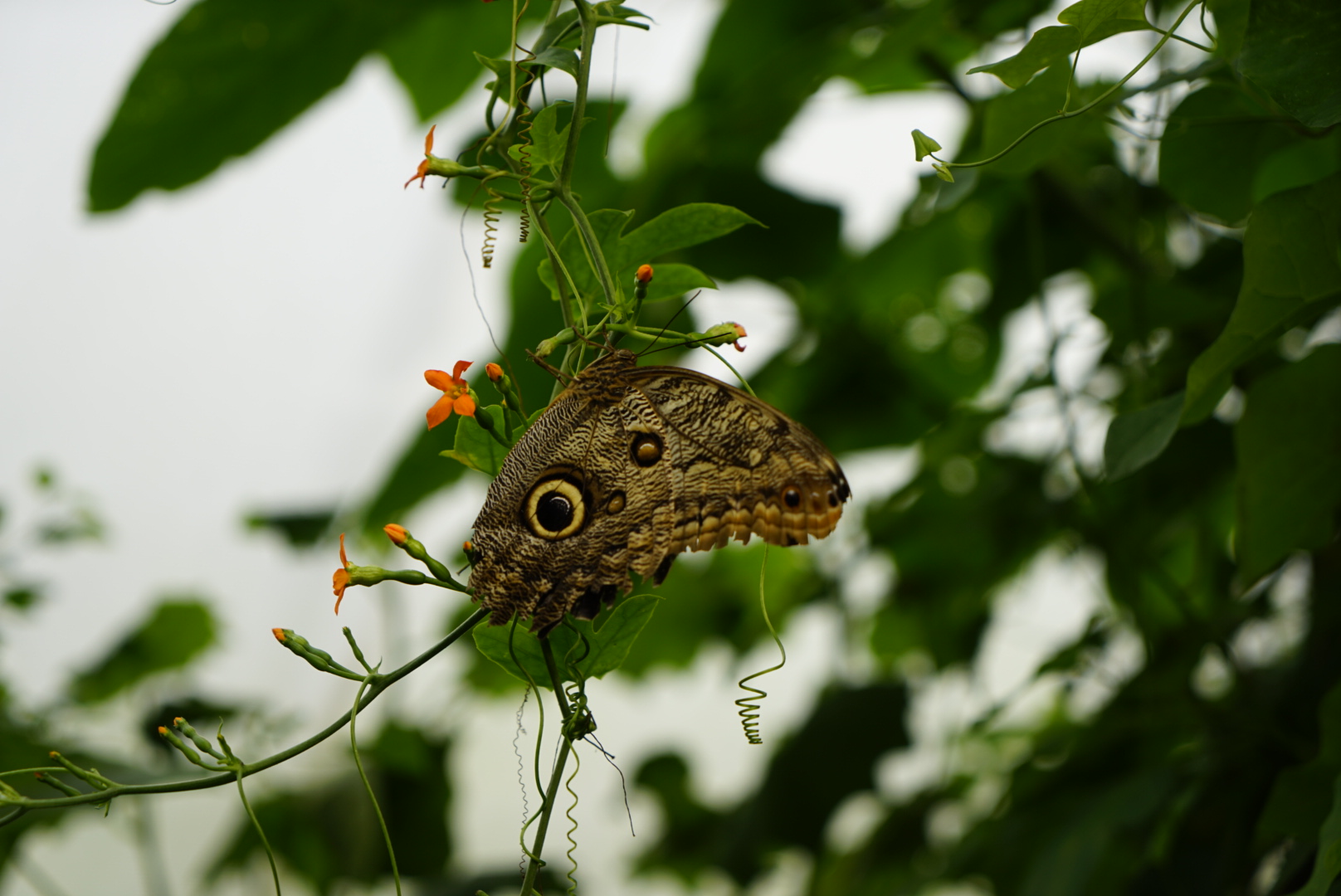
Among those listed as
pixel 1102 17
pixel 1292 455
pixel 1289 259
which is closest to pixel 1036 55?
pixel 1102 17

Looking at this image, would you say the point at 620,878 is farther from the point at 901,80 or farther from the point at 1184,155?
the point at 1184,155

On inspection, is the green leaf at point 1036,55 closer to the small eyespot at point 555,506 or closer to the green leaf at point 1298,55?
the green leaf at point 1298,55

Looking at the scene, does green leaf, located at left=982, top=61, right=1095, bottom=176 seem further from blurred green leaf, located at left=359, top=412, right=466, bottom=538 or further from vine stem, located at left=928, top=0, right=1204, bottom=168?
blurred green leaf, located at left=359, top=412, right=466, bottom=538

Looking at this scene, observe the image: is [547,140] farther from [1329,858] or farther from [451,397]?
[1329,858]

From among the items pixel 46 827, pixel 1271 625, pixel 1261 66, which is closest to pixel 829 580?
pixel 1271 625

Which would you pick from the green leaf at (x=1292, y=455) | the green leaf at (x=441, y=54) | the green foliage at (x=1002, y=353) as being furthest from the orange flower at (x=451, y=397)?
the green leaf at (x=441, y=54)

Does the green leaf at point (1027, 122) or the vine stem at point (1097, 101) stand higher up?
the vine stem at point (1097, 101)
